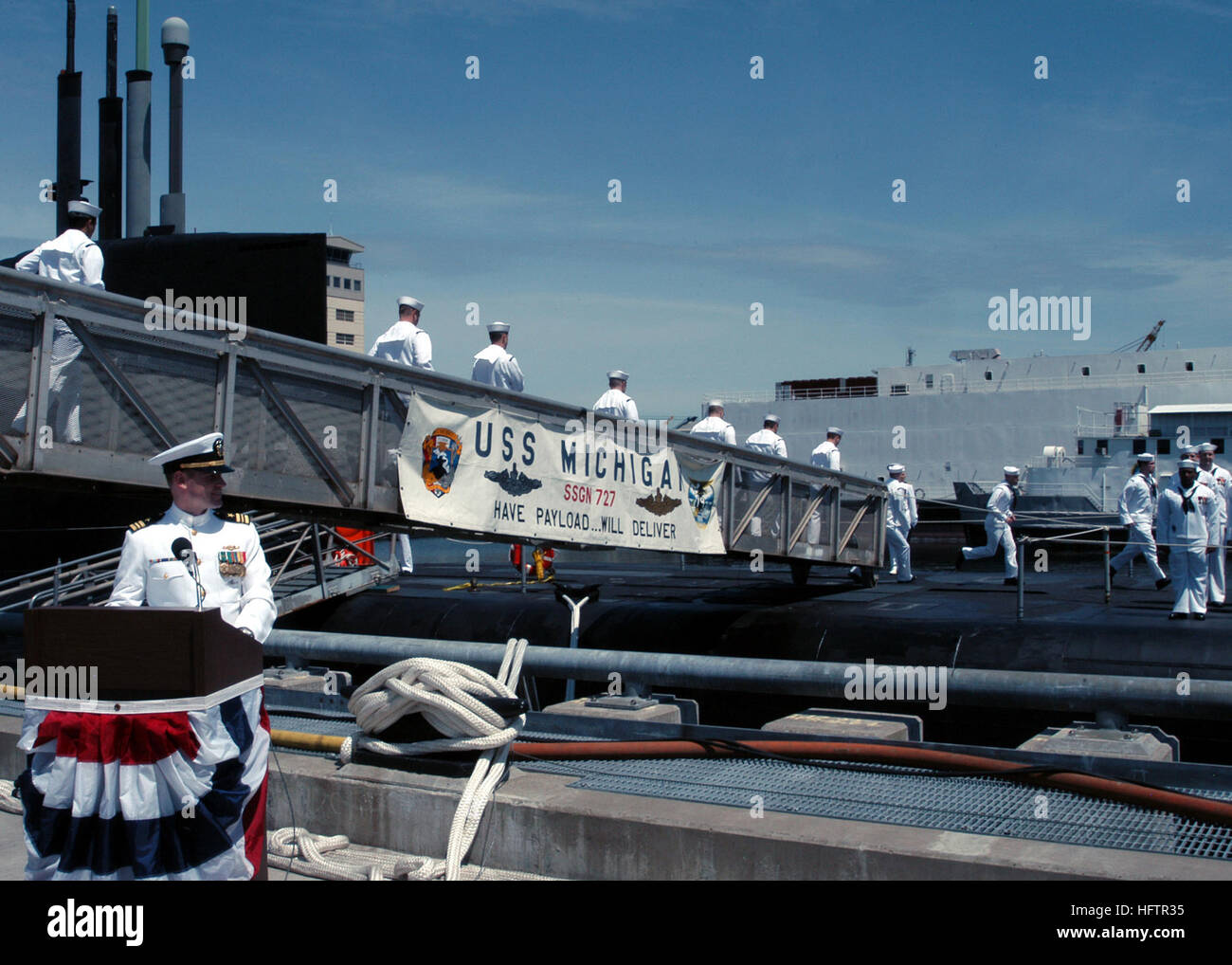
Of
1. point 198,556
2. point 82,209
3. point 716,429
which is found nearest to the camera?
point 198,556

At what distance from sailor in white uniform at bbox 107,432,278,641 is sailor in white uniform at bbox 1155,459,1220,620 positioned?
438 inches

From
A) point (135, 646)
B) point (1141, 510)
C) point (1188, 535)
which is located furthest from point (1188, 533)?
point (135, 646)

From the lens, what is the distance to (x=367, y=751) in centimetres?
583

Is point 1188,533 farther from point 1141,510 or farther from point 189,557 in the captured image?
point 189,557

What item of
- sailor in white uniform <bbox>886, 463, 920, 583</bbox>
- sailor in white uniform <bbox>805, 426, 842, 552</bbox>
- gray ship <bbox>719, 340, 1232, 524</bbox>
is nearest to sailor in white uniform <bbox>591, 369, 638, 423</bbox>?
sailor in white uniform <bbox>805, 426, 842, 552</bbox>

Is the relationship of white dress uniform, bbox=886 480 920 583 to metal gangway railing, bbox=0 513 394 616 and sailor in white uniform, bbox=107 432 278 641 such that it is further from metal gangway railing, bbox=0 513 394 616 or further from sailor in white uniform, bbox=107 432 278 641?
sailor in white uniform, bbox=107 432 278 641

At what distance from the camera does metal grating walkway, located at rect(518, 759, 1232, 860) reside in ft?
15.0

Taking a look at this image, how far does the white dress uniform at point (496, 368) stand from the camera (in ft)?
37.6

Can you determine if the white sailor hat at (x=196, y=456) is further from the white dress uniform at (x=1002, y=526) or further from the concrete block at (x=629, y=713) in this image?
the white dress uniform at (x=1002, y=526)

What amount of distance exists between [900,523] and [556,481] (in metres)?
Result: 10.1

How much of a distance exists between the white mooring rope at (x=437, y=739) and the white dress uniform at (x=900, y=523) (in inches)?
543

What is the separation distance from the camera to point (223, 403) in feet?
25.5
